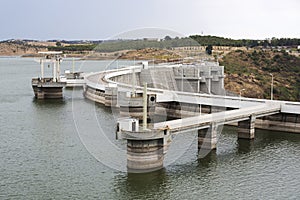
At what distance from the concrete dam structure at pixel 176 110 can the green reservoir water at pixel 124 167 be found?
95 cm

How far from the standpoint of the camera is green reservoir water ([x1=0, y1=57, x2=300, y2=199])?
21.2 m

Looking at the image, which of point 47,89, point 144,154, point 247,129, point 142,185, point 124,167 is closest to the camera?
point 142,185

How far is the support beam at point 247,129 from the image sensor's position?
102 feet

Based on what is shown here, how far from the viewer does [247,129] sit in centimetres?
3134

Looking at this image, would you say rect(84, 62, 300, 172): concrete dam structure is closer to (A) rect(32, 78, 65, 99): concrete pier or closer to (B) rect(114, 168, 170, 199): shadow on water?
(B) rect(114, 168, 170, 199): shadow on water

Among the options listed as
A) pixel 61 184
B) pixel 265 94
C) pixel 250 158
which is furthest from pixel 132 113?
pixel 265 94

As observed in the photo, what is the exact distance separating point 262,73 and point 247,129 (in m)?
55.7

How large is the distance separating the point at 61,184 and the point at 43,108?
26.6 m

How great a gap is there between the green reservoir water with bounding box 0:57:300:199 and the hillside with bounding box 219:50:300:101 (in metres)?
39.9

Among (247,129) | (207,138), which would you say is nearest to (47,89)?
(247,129)

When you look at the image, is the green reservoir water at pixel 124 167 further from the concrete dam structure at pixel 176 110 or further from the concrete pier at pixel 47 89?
the concrete pier at pixel 47 89

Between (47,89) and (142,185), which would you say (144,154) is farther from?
(47,89)

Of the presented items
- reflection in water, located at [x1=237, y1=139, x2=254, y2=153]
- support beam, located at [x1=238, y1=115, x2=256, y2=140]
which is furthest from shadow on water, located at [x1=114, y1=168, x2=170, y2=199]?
support beam, located at [x1=238, y1=115, x2=256, y2=140]

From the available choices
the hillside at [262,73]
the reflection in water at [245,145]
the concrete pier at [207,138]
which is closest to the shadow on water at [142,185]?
the concrete pier at [207,138]
